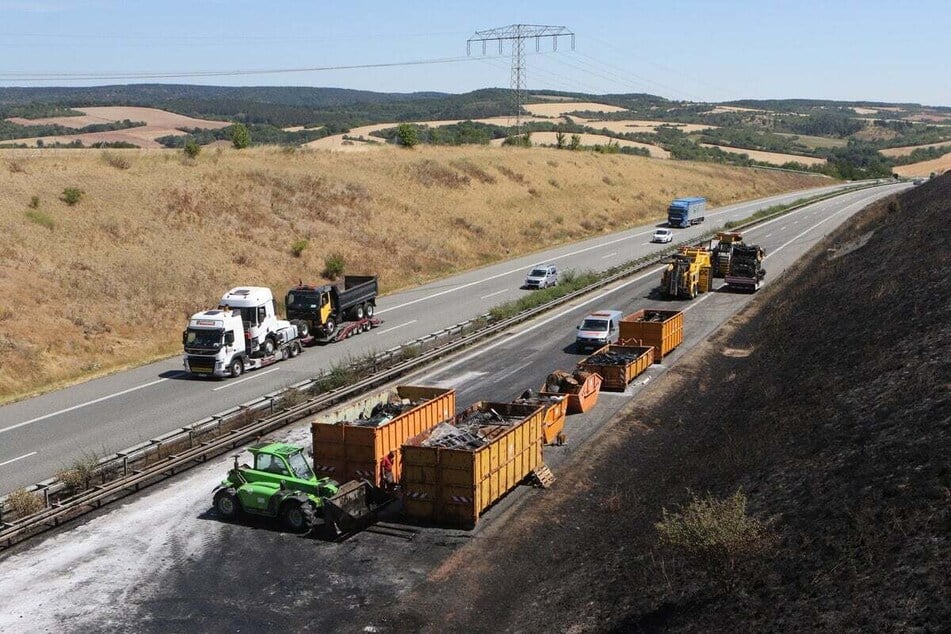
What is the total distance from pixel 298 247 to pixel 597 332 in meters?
28.1

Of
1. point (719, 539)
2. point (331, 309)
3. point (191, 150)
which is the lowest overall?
point (331, 309)

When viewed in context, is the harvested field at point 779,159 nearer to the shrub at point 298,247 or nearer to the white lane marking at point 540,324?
the white lane marking at point 540,324

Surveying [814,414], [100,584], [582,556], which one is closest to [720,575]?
[582,556]

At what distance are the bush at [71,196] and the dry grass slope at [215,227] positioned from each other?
351 millimetres

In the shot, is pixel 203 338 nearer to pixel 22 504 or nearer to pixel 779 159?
pixel 22 504

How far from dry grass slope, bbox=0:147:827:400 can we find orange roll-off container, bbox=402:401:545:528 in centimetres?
2188

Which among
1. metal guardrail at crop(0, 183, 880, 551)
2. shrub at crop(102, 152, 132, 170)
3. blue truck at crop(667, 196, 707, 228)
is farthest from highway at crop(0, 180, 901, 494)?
blue truck at crop(667, 196, 707, 228)

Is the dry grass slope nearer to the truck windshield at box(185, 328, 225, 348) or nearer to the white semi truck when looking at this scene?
the truck windshield at box(185, 328, 225, 348)

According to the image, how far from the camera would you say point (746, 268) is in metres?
53.4

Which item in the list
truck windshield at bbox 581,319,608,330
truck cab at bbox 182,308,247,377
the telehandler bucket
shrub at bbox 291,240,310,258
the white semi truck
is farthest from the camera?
shrub at bbox 291,240,310,258

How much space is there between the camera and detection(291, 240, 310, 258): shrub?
→ 60312 millimetres

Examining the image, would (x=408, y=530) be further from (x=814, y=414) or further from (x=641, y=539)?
(x=814, y=414)

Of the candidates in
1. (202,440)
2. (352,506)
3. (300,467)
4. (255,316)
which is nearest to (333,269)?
(255,316)

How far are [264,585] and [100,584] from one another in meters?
3.48
